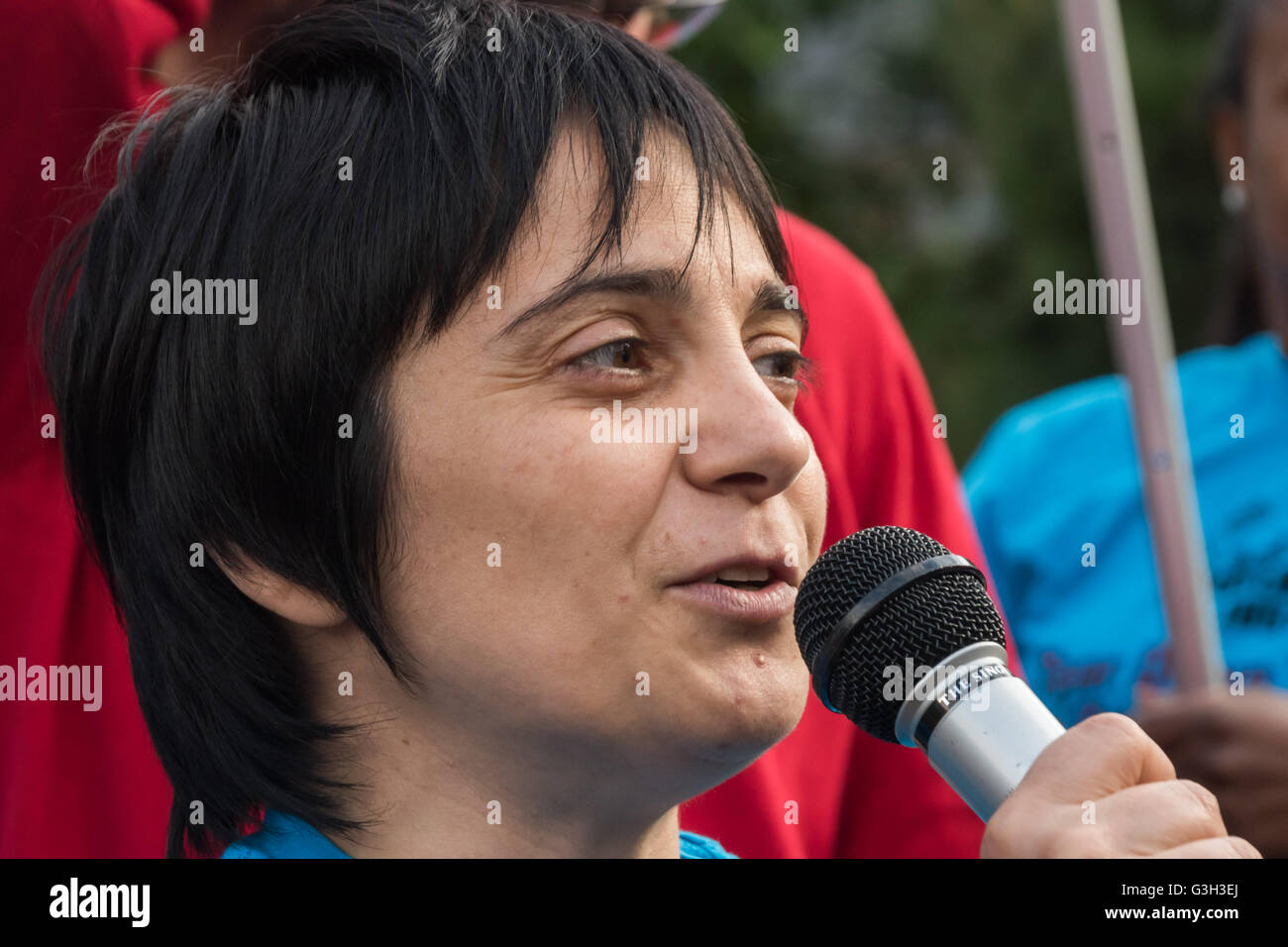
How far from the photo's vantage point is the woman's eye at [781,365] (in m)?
1.94

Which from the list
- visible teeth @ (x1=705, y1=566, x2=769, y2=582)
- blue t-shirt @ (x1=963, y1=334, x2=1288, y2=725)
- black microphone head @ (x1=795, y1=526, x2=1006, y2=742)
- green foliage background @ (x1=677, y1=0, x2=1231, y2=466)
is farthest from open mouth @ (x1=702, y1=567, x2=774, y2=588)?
green foliage background @ (x1=677, y1=0, x2=1231, y2=466)

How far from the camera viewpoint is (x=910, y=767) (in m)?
2.67

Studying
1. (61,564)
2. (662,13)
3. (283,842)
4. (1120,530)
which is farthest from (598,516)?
(1120,530)

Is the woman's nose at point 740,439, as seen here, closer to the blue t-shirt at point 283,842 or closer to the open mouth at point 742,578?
the open mouth at point 742,578

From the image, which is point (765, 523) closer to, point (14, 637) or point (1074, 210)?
point (14, 637)

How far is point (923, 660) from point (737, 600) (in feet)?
0.82

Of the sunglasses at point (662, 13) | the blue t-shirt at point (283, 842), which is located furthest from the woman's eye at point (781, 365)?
the blue t-shirt at point (283, 842)

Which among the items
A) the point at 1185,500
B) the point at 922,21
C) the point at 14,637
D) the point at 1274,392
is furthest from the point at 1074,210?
the point at 14,637

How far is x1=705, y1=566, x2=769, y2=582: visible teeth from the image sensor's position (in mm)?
1705

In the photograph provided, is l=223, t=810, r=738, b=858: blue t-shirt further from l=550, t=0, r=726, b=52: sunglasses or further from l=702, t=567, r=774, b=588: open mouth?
l=550, t=0, r=726, b=52: sunglasses

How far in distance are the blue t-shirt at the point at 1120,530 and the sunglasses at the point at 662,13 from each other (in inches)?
57.2

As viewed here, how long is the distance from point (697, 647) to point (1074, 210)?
371 inches

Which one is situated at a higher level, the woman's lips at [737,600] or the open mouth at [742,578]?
the open mouth at [742,578]
